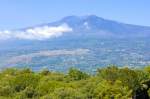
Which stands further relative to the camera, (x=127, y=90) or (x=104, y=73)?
(x=104, y=73)

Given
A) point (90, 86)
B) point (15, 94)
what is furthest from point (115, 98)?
point (15, 94)

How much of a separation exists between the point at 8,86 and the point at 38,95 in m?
6.80

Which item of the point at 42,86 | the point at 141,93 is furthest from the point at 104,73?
the point at 141,93

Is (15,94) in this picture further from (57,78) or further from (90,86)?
(57,78)

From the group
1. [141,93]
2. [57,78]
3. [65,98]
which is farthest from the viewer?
[57,78]

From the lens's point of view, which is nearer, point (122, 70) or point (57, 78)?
point (122, 70)

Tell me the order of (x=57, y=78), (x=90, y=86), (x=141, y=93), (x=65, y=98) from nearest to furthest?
(x=141, y=93), (x=65, y=98), (x=90, y=86), (x=57, y=78)

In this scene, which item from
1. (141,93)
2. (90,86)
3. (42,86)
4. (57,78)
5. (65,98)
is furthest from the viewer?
(57,78)

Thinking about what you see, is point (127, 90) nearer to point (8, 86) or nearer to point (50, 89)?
point (50, 89)

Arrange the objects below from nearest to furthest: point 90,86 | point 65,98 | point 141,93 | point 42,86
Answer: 1. point 141,93
2. point 65,98
3. point 90,86
4. point 42,86

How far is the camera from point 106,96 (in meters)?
66.9

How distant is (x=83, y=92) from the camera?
6825cm

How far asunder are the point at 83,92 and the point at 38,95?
24.4ft

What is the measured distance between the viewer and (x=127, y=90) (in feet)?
215
